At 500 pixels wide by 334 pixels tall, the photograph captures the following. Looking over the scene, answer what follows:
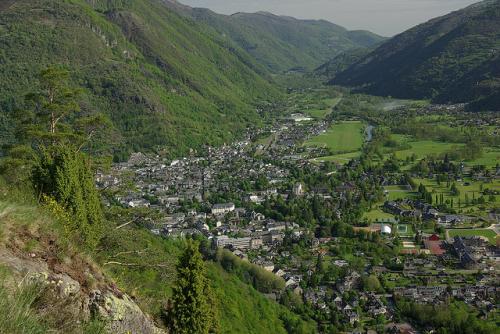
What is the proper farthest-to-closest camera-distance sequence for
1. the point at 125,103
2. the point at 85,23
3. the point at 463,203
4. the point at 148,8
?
the point at 148,8 → the point at 85,23 → the point at 125,103 → the point at 463,203

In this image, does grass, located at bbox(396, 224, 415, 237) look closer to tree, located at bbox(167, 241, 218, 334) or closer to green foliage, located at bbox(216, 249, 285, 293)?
green foliage, located at bbox(216, 249, 285, 293)

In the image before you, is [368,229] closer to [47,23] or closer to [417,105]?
[47,23]

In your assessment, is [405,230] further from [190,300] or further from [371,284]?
[190,300]

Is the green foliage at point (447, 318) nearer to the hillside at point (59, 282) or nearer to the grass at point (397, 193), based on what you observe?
the hillside at point (59, 282)

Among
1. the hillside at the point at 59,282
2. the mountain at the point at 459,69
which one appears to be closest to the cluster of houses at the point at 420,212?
the hillside at the point at 59,282

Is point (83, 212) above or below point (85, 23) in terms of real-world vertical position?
below

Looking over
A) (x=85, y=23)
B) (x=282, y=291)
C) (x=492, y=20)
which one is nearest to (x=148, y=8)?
(x=85, y=23)
